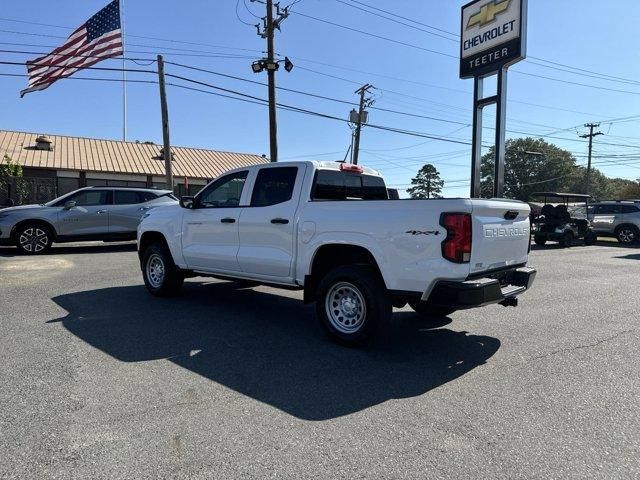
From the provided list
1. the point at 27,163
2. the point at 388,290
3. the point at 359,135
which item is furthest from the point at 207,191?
the point at 359,135

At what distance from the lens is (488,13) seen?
1337 centimetres

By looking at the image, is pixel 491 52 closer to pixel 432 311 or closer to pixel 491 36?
pixel 491 36

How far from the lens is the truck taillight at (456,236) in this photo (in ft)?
14.1

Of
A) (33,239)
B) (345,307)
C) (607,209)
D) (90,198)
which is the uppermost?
(90,198)

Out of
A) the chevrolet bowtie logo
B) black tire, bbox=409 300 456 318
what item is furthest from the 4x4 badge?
the chevrolet bowtie logo

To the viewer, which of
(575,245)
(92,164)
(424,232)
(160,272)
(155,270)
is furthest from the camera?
(92,164)

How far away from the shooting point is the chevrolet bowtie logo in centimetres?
1286

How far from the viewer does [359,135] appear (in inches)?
1296

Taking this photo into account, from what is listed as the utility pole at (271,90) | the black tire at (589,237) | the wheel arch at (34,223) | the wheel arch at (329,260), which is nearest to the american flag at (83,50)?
the utility pole at (271,90)

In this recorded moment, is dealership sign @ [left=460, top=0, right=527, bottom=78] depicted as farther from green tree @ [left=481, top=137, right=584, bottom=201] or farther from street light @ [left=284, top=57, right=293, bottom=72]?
green tree @ [left=481, top=137, right=584, bottom=201]

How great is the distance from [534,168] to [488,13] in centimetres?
8422

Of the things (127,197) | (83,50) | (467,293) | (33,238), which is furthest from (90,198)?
(467,293)

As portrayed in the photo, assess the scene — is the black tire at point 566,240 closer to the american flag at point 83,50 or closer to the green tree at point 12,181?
the american flag at point 83,50

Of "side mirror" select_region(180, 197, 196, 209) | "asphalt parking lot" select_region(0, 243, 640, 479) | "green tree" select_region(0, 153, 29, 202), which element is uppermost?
"green tree" select_region(0, 153, 29, 202)
